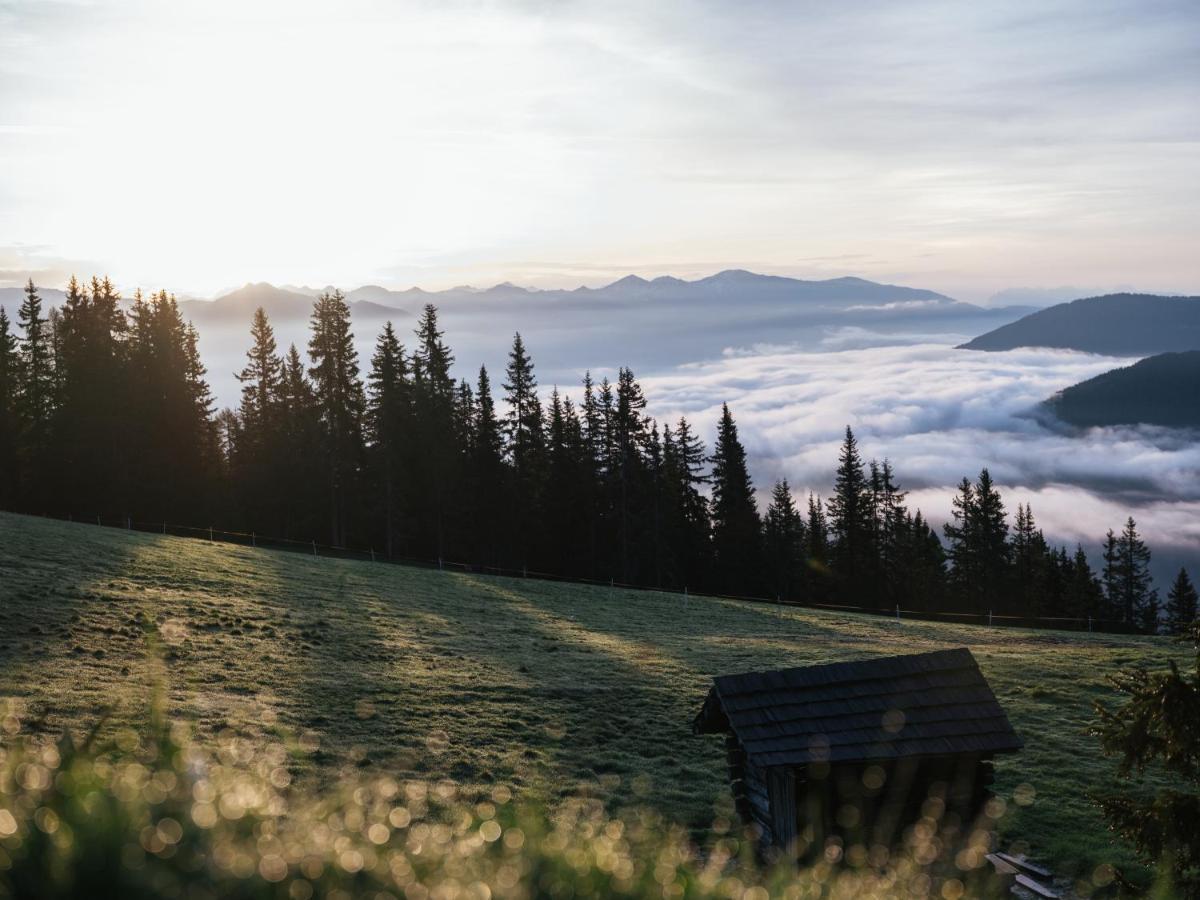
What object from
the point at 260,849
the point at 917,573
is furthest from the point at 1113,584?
the point at 260,849

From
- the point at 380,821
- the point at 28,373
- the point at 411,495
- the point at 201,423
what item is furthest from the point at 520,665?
the point at 28,373

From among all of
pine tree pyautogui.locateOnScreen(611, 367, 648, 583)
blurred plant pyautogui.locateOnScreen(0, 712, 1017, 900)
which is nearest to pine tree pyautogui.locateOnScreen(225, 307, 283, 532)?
pine tree pyautogui.locateOnScreen(611, 367, 648, 583)

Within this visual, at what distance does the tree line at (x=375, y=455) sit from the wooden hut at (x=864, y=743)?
5422 cm

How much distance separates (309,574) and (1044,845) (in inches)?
1490

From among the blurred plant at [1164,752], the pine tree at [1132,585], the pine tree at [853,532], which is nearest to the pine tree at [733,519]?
the pine tree at [853,532]

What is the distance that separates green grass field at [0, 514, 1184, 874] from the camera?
22.6m

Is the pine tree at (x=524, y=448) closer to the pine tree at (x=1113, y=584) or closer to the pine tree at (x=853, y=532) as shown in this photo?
A: the pine tree at (x=853, y=532)

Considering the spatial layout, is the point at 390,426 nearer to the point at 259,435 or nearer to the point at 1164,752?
the point at 259,435

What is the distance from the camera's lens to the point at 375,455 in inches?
2781

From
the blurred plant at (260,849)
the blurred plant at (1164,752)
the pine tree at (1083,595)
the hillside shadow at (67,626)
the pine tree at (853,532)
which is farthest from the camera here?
the pine tree at (1083,595)

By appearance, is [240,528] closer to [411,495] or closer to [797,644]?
[411,495]

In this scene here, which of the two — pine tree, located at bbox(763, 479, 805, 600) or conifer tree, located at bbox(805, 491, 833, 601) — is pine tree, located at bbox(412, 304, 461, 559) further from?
conifer tree, located at bbox(805, 491, 833, 601)

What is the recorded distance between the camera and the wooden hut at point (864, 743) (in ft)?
52.6

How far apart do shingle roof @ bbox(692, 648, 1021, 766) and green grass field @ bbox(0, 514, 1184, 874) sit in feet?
14.6
